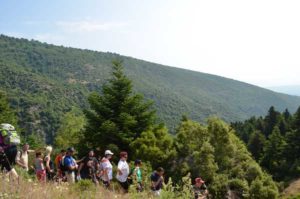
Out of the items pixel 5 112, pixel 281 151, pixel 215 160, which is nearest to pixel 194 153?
pixel 215 160

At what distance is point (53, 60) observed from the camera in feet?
621

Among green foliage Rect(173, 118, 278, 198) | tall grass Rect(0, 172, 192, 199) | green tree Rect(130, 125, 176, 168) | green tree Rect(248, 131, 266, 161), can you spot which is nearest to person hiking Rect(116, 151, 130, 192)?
tall grass Rect(0, 172, 192, 199)

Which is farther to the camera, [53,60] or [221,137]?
[53,60]

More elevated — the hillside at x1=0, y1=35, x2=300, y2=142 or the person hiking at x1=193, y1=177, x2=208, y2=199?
the person hiking at x1=193, y1=177, x2=208, y2=199

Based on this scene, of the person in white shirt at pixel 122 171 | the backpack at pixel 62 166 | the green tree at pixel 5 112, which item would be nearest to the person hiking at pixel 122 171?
the person in white shirt at pixel 122 171

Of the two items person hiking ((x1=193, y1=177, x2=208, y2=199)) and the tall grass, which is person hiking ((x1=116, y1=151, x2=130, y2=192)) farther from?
the tall grass

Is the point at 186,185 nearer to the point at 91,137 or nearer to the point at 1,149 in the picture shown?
the point at 1,149

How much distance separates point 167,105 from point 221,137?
131 meters

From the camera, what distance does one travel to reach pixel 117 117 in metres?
27.9

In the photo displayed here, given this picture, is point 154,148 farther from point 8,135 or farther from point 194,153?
point 8,135

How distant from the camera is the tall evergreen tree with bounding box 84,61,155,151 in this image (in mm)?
26812

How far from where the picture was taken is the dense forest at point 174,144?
80.7 feet

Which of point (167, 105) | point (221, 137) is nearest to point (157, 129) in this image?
point (221, 137)

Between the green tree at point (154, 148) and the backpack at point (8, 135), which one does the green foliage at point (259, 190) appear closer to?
the green tree at point (154, 148)
